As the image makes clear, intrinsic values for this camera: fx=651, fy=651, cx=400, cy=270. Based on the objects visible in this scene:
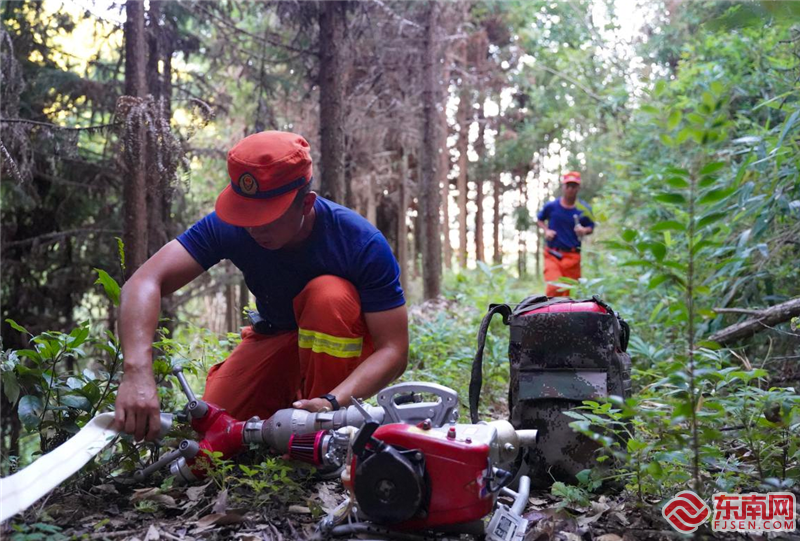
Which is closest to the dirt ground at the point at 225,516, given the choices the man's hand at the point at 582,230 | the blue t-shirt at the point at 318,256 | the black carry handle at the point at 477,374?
the black carry handle at the point at 477,374

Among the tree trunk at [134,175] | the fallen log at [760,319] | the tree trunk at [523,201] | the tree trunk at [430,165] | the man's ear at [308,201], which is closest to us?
the man's ear at [308,201]

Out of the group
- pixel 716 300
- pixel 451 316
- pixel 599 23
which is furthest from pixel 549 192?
pixel 716 300

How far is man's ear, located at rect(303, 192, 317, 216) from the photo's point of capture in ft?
9.66

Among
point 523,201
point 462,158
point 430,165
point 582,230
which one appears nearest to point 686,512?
point 582,230

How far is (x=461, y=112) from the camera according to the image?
896 inches

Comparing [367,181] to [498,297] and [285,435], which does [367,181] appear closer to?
[498,297]

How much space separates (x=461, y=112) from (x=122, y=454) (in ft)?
69.5

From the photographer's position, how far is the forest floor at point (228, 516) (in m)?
2.24

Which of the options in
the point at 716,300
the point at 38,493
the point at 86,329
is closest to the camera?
the point at 38,493

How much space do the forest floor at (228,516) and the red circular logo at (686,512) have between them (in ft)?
0.11

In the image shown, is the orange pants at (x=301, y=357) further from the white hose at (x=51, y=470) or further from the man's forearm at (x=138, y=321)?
the white hose at (x=51, y=470)

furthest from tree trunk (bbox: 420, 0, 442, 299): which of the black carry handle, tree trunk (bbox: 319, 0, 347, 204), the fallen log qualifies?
the black carry handle

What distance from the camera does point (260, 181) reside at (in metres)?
2.74

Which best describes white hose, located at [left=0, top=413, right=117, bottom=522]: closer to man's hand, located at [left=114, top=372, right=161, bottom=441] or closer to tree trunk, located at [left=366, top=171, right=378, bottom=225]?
man's hand, located at [left=114, top=372, right=161, bottom=441]
